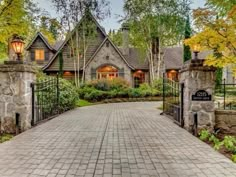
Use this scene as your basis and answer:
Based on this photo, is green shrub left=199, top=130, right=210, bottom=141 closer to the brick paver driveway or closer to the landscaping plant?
the landscaping plant

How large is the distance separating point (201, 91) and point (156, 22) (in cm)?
1705

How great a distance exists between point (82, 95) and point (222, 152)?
49.3 ft

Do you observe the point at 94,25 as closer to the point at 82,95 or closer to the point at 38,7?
the point at 38,7

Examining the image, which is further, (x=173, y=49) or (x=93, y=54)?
(x=173, y=49)

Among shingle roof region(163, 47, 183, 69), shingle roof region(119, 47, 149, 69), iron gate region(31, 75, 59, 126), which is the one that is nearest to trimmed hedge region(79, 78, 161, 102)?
shingle roof region(119, 47, 149, 69)

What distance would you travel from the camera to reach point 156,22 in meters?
22.2

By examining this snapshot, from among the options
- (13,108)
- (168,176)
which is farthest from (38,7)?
(168,176)

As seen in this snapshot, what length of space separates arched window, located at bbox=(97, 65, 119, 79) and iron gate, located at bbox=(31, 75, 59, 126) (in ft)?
45.1

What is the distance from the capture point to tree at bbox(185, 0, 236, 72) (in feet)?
18.8

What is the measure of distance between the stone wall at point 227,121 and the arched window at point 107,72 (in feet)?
59.2

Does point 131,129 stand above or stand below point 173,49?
below

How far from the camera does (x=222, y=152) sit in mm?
4676

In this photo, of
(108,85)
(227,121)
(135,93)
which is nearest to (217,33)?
(227,121)

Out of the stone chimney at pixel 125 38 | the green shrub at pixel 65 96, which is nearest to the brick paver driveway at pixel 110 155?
the green shrub at pixel 65 96
